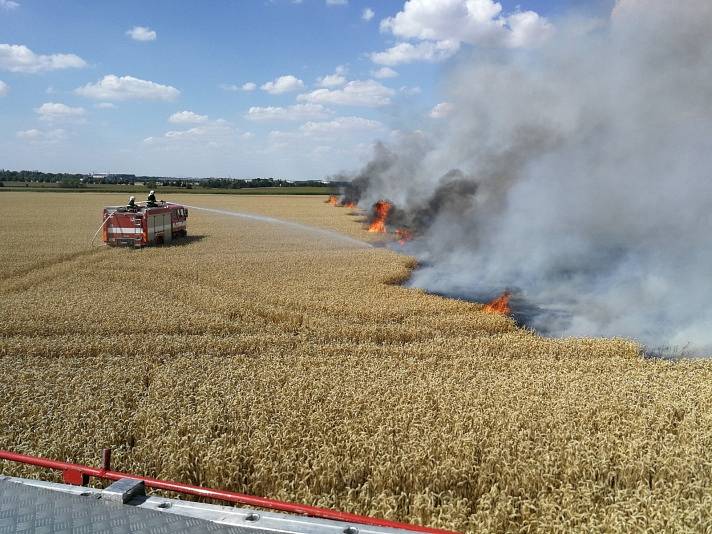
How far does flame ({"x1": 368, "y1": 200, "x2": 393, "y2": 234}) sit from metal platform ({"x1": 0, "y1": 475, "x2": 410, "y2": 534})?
120 feet

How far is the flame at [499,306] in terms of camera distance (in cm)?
1602

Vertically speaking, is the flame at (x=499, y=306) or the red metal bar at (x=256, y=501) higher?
the red metal bar at (x=256, y=501)

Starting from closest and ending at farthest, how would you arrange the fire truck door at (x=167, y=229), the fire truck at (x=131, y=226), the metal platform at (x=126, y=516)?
the metal platform at (x=126, y=516) → the fire truck at (x=131, y=226) → the fire truck door at (x=167, y=229)

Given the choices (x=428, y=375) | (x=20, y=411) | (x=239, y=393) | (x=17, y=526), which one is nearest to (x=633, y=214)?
(x=428, y=375)

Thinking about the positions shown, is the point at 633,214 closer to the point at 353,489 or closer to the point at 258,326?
the point at 258,326

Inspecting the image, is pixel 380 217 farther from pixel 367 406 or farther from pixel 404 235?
pixel 367 406

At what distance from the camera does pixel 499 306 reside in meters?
16.5

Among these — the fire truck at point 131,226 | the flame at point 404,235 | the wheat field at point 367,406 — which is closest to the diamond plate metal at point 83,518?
the wheat field at point 367,406

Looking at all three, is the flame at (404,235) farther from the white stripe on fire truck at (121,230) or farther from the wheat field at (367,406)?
the wheat field at (367,406)

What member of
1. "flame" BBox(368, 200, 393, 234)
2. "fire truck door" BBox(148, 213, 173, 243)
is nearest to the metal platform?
"fire truck door" BBox(148, 213, 173, 243)

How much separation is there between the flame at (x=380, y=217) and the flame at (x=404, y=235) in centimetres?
310

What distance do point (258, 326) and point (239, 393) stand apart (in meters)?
4.98

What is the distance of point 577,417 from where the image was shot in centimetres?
783

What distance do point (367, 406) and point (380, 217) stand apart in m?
35.1
